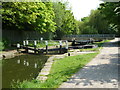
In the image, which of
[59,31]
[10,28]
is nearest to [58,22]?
[59,31]

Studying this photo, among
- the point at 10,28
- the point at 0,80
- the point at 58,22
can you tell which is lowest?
the point at 0,80

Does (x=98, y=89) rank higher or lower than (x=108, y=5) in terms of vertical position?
lower

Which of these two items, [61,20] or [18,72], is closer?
[18,72]

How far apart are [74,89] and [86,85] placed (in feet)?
1.66

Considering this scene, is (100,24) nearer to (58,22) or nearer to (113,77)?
(58,22)

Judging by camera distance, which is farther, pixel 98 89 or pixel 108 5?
pixel 108 5

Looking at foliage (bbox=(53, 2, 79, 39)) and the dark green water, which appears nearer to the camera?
the dark green water

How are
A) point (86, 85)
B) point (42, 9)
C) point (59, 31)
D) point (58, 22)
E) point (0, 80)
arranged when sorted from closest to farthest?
point (86, 85)
point (0, 80)
point (42, 9)
point (58, 22)
point (59, 31)

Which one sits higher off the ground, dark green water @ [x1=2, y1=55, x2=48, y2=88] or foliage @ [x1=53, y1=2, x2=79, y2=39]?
foliage @ [x1=53, y1=2, x2=79, y2=39]

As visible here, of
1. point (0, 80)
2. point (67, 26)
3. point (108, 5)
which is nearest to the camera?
point (0, 80)

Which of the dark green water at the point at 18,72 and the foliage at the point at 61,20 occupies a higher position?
the foliage at the point at 61,20

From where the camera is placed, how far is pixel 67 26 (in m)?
36.5

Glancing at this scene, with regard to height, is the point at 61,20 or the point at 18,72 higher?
the point at 61,20

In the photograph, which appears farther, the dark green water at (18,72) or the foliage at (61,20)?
the foliage at (61,20)
